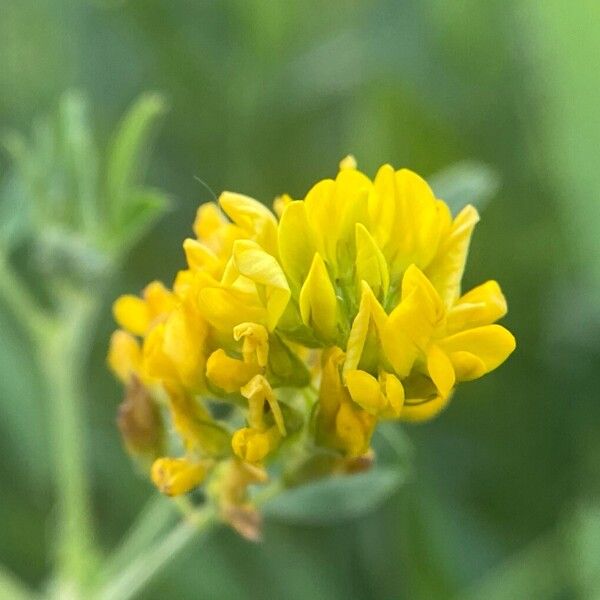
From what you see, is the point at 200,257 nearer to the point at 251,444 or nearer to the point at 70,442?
the point at 251,444

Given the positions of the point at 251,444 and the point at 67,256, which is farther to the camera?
the point at 67,256

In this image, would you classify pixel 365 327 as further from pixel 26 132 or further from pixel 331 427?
pixel 26 132

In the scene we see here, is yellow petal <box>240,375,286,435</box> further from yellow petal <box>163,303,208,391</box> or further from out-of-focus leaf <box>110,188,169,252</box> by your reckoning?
out-of-focus leaf <box>110,188,169,252</box>

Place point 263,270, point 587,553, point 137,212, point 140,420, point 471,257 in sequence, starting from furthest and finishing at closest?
1. point 471,257
2. point 587,553
3. point 137,212
4. point 140,420
5. point 263,270

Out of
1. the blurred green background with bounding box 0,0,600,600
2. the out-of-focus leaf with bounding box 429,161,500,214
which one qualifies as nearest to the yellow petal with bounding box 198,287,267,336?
the out-of-focus leaf with bounding box 429,161,500,214

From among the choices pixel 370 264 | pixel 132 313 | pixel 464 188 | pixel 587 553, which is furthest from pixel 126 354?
pixel 587 553

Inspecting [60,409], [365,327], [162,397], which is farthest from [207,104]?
[365,327]
